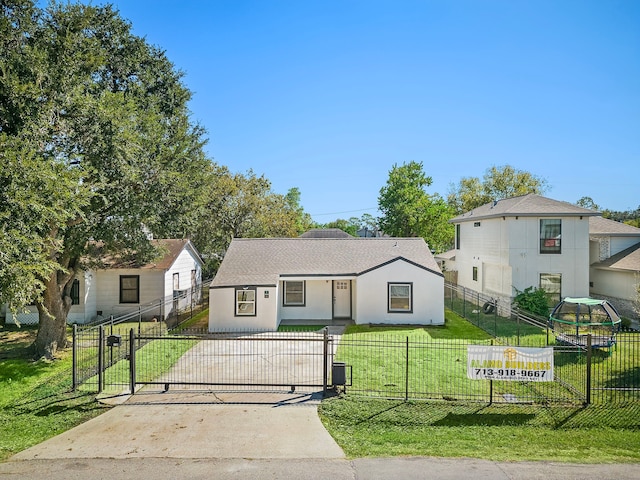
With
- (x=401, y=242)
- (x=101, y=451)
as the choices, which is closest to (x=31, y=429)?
(x=101, y=451)

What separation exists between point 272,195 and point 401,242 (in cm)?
1771

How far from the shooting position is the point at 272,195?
40.3m

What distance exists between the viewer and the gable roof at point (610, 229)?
25172 mm

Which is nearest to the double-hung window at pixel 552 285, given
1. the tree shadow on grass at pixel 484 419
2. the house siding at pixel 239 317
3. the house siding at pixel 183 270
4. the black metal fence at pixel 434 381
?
the black metal fence at pixel 434 381

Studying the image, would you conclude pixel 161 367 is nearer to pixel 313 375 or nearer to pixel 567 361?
pixel 313 375

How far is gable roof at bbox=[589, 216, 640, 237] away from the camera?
25.2m

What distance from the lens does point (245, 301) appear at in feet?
69.3

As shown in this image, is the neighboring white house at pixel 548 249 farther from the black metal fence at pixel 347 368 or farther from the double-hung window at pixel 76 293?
the double-hung window at pixel 76 293

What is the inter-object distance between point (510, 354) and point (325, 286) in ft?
43.9

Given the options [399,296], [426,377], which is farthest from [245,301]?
[426,377]

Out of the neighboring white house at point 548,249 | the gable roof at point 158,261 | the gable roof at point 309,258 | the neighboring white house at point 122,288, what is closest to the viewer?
the gable roof at point 309,258

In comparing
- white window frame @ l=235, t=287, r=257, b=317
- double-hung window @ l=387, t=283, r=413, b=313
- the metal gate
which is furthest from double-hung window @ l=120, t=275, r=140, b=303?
double-hung window @ l=387, t=283, r=413, b=313

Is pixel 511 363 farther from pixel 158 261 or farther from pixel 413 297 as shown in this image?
pixel 158 261

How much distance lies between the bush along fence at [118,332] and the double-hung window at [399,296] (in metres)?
10.4
